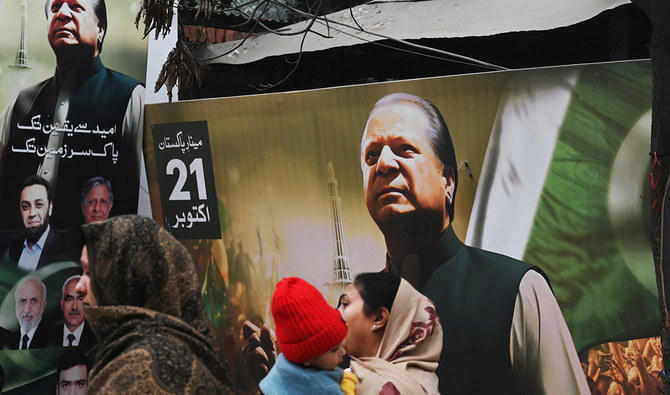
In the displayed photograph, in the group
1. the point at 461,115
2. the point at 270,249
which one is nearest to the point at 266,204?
the point at 270,249

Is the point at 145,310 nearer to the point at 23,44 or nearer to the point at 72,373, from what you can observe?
the point at 72,373

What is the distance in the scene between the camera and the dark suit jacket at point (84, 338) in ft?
19.1

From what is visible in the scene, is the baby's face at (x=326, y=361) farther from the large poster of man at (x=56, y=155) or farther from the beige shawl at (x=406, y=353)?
the large poster of man at (x=56, y=155)

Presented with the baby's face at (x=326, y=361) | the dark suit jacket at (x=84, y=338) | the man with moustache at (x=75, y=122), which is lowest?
the baby's face at (x=326, y=361)

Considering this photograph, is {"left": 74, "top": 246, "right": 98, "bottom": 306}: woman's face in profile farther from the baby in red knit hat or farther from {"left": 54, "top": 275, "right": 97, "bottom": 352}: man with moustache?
{"left": 54, "top": 275, "right": 97, "bottom": 352}: man with moustache

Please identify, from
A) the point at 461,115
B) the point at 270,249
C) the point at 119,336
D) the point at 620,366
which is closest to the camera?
the point at 119,336

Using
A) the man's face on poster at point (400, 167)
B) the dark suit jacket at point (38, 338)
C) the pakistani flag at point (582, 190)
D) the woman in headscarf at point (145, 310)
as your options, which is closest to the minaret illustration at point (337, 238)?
the man's face on poster at point (400, 167)

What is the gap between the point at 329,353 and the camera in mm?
2973

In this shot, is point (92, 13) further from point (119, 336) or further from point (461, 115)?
point (119, 336)

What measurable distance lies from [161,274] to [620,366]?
280 centimetres

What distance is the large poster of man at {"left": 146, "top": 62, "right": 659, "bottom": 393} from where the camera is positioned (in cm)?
429

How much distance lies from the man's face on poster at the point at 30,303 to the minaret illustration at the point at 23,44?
4.89ft

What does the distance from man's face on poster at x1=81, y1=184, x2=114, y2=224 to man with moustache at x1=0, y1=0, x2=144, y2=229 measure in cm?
6

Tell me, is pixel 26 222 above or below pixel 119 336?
above
